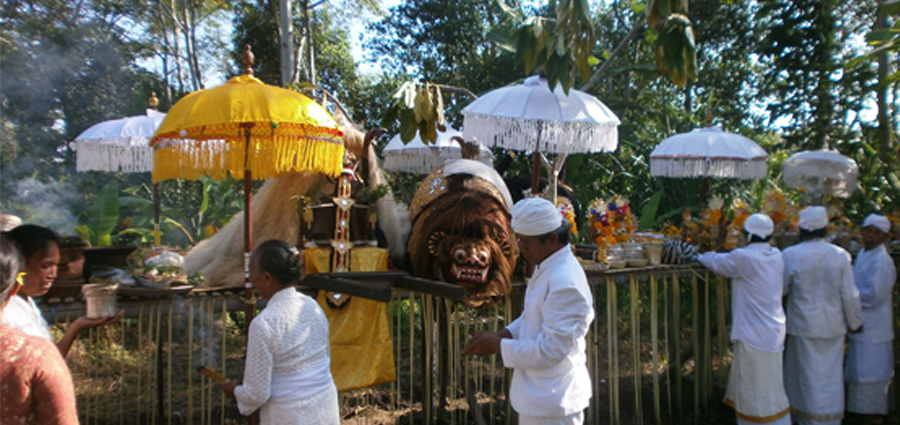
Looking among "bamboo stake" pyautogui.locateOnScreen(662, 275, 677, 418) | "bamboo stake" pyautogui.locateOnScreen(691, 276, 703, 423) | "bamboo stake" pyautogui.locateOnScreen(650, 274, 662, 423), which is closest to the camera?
"bamboo stake" pyautogui.locateOnScreen(650, 274, 662, 423)

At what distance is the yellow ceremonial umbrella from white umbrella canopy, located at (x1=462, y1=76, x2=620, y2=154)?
1.22 meters

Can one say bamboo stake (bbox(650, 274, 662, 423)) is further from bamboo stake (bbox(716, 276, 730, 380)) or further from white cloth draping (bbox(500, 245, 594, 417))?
white cloth draping (bbox(500, 245, 594, 417))

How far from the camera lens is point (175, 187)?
12148mm

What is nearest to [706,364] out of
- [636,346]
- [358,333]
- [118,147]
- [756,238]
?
[636,346]

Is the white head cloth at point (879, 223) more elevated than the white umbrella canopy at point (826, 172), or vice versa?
the white umbrella canopy at point (826, 172)

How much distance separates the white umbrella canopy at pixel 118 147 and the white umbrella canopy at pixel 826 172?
22.1 feet

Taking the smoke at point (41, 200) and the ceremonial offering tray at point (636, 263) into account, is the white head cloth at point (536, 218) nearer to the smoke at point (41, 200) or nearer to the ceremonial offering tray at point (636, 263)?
the ceremonial offering tray at point (636, 263)

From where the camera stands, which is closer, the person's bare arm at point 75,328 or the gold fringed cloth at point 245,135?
the person's bare arm at point 75,328

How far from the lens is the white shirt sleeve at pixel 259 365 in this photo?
8.87ft

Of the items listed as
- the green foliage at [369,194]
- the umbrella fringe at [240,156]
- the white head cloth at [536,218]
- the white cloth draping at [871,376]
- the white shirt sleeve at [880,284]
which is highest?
the umbrella fringe at [240,156]

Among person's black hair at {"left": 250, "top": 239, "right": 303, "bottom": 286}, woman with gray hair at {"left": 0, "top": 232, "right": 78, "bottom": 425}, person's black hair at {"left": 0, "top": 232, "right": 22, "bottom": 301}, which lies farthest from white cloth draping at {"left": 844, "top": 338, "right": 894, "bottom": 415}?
person's black hair at {"left": 0, "top": 232, "right": 22, "bottom": 301}

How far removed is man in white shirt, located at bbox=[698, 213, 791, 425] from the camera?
16.5ft

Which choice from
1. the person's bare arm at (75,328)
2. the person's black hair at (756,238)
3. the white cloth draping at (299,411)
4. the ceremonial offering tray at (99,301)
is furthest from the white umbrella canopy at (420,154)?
the white cloth draping at (299,411)

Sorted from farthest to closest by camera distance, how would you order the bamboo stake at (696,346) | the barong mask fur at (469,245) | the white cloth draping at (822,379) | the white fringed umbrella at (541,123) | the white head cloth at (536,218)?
1. the bamboo stake at (696,346)
2. the white cloth draping at (822,379)
3. the white fringed umbrella at (541,123)
4. the barong mask fur at (469,245)
5. the white head cloth at (536,218)
